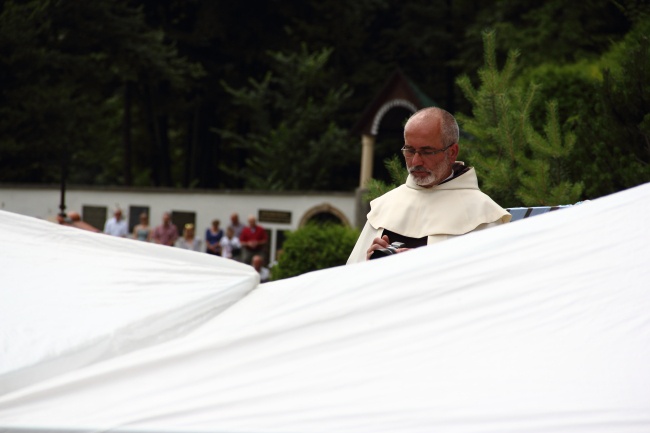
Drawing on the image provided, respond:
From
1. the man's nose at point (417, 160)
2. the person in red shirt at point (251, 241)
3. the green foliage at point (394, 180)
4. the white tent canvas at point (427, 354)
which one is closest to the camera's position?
the white tent canvas at point (427, 354)

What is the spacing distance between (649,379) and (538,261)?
446mm

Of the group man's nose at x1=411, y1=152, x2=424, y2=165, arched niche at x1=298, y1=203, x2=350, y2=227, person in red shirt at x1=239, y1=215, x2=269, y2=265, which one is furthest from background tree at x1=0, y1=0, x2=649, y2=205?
man's nose at x1=411, y1=152, x2=424, y2=165

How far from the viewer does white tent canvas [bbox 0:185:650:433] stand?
89.0 inches

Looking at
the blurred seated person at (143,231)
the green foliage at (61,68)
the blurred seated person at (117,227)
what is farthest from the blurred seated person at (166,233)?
the green foliage at (61,68)

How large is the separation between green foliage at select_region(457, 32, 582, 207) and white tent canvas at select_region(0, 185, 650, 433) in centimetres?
357

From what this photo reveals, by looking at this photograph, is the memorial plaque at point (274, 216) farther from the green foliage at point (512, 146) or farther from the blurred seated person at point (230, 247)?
the green foliage at point (512, 146)

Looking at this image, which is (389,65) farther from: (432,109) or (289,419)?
(289,419)

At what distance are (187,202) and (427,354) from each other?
2214 cm

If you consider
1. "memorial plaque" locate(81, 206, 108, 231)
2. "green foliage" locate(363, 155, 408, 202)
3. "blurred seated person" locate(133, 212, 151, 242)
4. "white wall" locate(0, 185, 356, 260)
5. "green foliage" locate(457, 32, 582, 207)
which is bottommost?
"memorial plaque" locate(81, 206, 108, 231)

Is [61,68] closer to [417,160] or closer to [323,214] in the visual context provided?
[323,214]

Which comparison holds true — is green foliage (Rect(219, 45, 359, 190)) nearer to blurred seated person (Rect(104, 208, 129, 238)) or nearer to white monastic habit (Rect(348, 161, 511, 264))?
blurred seated person (Rect(104, 208, 129, 238))

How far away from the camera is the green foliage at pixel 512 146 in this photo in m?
6.30

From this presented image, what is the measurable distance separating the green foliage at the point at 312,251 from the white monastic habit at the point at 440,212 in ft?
23.9

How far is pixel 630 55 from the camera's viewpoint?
22.2 feet
